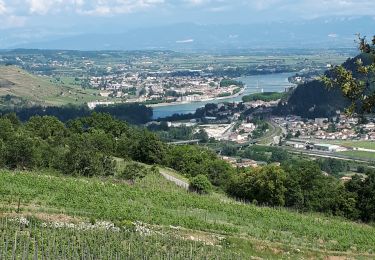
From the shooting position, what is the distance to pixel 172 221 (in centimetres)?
1939

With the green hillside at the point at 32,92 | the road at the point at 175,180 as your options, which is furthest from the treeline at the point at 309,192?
the green hillside at the point at 32,92

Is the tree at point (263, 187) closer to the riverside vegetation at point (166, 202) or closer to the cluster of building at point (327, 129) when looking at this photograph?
the riverside vegetation at point (166, 202)

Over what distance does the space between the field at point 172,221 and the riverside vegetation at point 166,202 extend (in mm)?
44

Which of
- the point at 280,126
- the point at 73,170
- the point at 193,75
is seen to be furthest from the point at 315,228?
the point at 193,75

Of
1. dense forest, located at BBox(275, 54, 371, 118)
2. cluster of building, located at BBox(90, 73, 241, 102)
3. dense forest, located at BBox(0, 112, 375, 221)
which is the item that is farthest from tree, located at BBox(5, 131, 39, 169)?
cluster of building, located at BBox(90, 73, 241, 102)

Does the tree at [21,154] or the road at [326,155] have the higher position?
the tree at [21,154]

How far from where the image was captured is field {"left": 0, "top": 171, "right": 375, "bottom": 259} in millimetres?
16094

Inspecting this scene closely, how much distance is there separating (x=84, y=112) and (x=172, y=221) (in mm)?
90114

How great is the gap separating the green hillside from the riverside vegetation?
87115 mm

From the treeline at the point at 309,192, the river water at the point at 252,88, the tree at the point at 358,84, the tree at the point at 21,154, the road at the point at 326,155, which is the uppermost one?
the tree at the point at 358,84

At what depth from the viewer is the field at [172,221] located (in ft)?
52.8

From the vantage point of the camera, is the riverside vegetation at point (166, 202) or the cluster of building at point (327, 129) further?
the cluster of building at point (327, 129)

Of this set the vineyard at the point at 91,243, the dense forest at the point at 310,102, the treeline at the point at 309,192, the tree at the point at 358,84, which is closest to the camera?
the tree at the point at 358,84

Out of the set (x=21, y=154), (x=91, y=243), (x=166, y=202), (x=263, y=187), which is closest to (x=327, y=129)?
(x=263, y=187)
